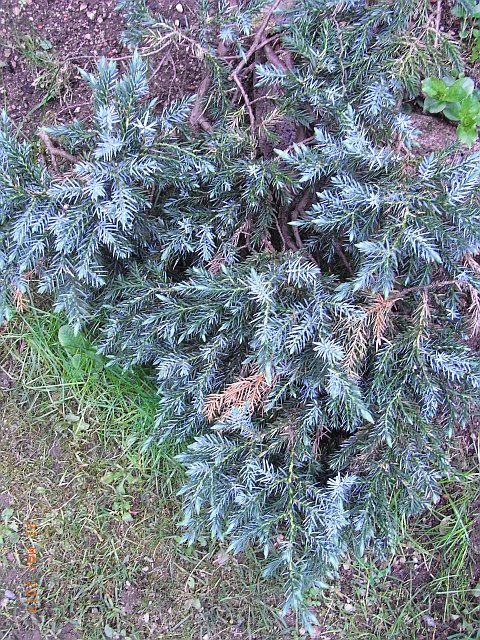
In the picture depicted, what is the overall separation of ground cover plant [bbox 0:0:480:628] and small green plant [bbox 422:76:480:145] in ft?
0.35

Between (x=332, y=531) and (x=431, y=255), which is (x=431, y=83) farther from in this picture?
(x=332, y=531)

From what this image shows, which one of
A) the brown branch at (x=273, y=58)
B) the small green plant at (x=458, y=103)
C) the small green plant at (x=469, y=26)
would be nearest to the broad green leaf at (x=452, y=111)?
the small green plant at (x=458, y=103)

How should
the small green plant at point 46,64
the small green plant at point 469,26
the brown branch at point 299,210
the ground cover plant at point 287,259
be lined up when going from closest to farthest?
the ground cover plant at point 287,259
the brown branch at point 299,210
the small green plant at point 469,26
the small green plant at point 46,64

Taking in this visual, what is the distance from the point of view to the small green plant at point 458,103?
2041 mm

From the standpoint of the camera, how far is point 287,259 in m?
1.75

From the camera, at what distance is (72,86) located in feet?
7.86

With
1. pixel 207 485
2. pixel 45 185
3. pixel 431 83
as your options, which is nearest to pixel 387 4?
pixel 431 83

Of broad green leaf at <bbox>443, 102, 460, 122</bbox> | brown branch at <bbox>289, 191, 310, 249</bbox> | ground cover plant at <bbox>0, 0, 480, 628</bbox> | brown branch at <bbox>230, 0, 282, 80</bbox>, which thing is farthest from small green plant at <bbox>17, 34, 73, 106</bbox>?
broad green leaf at <bbox>443, 102, 460, 122</bbox>

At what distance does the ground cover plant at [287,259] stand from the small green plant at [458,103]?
0.35 feet

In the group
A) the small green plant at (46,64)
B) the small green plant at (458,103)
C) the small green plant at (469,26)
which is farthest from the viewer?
the small green plant at (46,64)

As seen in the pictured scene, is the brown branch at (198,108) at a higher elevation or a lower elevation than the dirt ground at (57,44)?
lower

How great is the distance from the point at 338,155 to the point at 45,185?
923 millimetres

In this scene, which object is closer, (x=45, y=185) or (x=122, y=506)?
(x=45, y=185)

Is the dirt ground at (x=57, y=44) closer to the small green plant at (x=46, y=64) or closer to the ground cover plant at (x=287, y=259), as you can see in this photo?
the small green plant at (x=46, y=64)
